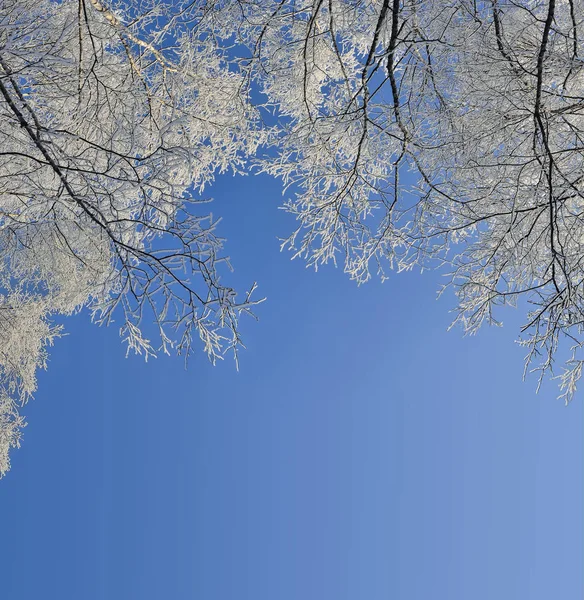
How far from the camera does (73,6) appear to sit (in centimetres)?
575

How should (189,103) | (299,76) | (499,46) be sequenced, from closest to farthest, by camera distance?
(499,46) < (299,76) < (189,103)

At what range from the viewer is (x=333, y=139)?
442 cm

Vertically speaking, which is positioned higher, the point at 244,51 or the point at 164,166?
the point at 244,51

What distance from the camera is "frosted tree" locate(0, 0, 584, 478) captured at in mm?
2557

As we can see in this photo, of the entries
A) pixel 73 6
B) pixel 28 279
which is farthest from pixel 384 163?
pixel 28 279

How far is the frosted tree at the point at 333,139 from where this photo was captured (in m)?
2.56

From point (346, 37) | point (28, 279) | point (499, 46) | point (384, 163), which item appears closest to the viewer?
point (499, 46)

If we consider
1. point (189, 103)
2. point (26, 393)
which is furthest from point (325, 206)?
point (26, 393)

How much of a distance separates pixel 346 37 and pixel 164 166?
3.74m

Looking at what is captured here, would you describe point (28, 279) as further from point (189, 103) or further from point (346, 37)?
point (346, 37)

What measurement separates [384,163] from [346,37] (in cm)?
166

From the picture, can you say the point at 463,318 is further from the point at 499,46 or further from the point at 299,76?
the point at 299,76

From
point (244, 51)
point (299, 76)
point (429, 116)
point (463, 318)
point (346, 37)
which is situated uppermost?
point (244, 51)

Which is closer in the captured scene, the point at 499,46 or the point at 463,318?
the point at 499,46
